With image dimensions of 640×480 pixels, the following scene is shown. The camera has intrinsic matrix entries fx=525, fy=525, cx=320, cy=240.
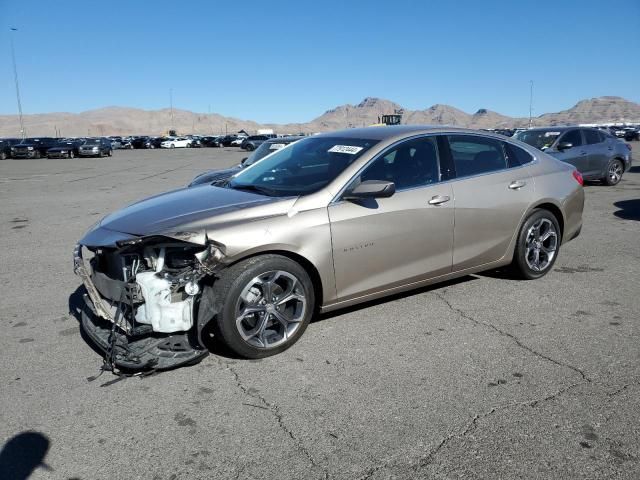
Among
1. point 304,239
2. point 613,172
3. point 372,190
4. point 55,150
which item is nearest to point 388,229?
point 372,190

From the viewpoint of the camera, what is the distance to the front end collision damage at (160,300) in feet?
11.4

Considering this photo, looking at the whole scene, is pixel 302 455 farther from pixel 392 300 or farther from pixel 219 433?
pixel 392 300

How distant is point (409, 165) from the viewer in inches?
180

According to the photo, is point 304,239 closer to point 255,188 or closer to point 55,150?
point 255,188

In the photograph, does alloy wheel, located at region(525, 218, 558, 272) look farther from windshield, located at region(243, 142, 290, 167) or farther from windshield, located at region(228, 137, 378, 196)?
windshield, located at region(243, 142, 290, 167)

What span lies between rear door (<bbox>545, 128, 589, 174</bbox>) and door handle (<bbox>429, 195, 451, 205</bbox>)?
8.87 meters

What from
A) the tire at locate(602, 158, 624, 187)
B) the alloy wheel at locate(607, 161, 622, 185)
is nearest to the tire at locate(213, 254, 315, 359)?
the tire at locate(602, 158, 624, 187)

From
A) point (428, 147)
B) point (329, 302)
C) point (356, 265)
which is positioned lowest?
point (329, 302)

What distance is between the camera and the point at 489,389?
130 inches

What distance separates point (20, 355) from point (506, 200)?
4343mm

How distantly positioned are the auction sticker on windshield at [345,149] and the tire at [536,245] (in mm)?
1951

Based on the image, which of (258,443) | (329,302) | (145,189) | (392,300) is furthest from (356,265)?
(145,189)

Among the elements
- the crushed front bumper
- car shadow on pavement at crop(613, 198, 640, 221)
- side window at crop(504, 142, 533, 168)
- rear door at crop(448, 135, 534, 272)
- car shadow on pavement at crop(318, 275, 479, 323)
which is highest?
side window at crop(504, 142, 533, 168)

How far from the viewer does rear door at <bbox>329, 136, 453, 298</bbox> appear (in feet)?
13.3
